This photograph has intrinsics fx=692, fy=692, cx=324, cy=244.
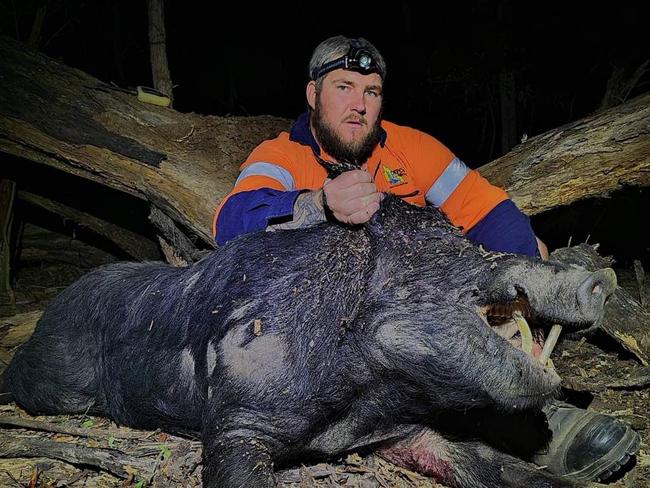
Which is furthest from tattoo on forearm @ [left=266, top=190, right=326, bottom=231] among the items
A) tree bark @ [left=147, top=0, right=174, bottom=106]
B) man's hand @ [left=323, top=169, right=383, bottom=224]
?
tree bark @ [left=147, top=0, right=174, bottom=106]

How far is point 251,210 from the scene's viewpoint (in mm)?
3016

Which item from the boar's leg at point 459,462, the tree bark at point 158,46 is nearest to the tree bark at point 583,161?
the boar's leg at point 459,462

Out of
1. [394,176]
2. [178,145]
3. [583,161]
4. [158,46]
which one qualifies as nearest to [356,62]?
[394,176]

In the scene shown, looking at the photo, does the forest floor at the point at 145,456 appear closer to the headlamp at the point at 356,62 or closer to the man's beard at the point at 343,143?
the man's beard at the point at 343,143

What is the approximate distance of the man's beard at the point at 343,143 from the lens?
3795mm

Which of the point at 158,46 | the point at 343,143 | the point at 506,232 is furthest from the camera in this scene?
the point at 158,46

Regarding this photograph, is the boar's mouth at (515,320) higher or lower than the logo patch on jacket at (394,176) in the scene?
lower

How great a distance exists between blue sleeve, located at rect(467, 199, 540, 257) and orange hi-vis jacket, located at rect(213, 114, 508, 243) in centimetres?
5

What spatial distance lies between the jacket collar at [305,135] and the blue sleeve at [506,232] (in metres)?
0.80

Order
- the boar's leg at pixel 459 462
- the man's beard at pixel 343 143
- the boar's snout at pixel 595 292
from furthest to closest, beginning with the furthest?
the man's beard at pixel 343 143 → the boar's leg at pixel 459 462 → the boar's snout at pixel 595 292

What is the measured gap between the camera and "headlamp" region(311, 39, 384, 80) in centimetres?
368

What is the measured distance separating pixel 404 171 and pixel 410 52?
8.51m

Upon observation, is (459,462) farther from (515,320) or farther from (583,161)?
(583,161)

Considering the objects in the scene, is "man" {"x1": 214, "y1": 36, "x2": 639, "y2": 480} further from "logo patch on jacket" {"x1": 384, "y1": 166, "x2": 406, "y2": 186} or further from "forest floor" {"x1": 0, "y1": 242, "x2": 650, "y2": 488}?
"forest floor" {"x1": 0, "y1": 242, "x2": 650, "y2": 488}
